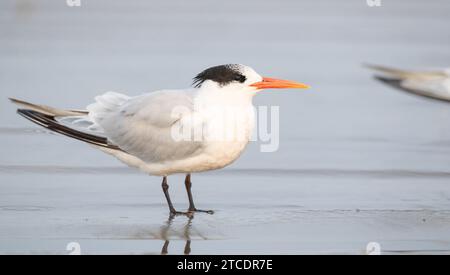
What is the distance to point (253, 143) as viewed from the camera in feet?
23.3

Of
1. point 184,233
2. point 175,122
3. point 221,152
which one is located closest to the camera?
point 184,233

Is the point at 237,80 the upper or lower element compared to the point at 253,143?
upper

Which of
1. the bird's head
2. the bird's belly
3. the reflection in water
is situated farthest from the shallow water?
the bird's head

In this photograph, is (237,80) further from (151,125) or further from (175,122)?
(151,125)

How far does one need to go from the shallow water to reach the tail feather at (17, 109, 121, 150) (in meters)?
0.36

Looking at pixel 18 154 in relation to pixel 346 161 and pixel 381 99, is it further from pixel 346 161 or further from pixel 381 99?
pixel 381 99

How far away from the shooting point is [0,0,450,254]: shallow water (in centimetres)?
507

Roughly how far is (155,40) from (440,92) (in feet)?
19.0

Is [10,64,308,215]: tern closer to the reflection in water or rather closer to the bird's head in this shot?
the bird's head

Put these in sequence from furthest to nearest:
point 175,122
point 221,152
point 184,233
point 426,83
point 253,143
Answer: point 253,143 → point 175,122 → point 221,152 → point 184,233 → point 426,83

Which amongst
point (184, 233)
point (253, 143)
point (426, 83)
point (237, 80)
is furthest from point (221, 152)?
point (253, 143)

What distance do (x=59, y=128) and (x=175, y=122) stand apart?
70 cm
